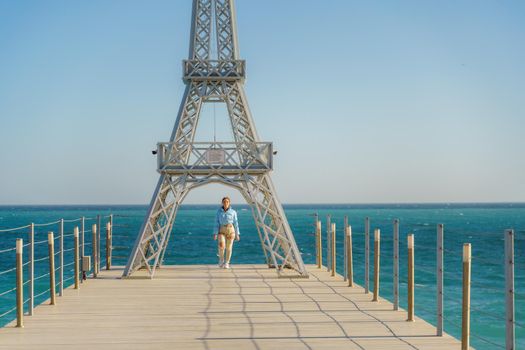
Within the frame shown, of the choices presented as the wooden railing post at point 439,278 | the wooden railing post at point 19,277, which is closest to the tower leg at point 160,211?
the wooden railing post at point 19,277

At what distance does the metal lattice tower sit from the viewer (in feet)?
55.4

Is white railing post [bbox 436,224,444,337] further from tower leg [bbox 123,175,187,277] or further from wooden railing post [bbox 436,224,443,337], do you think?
tower leg [bbox 123,175,187,277]

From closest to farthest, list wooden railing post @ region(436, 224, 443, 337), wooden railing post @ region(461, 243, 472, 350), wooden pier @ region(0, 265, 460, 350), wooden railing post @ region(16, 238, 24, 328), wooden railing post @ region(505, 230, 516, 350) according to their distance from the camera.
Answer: wooden railing post @ region(505, 230, 516, 350) → wooden railing post @ region(461, 243, 472, 350) → wooden pier @ region(0, 265, 460, 350) → wooden railing post @ region(436, 224, 443, 337) → wooden railing post @ region(16, 238, 24, 328)

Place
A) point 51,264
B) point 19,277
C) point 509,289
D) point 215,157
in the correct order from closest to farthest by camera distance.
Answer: point 509,289 → point 19,277 → point 51,264 → point 215,157

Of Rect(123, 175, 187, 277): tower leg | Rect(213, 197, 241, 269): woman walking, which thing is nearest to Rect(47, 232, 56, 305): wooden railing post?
Rect(123, 175, 187, 277): tower leg

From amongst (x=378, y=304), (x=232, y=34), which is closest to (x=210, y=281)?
(x=378, y=304)

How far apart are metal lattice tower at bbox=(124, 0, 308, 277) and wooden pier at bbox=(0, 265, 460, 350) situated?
2.17 m

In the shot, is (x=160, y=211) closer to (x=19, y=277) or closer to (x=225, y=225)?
(x=225, y=225)

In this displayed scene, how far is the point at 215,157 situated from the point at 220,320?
7.28 metres

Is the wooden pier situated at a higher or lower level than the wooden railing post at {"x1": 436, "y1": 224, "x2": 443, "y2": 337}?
lower

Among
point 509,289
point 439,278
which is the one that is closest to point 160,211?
point 439,278

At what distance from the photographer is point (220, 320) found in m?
10.1

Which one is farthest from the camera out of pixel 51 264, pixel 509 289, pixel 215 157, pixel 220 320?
pixel 215 157

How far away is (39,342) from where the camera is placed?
8555 mm
